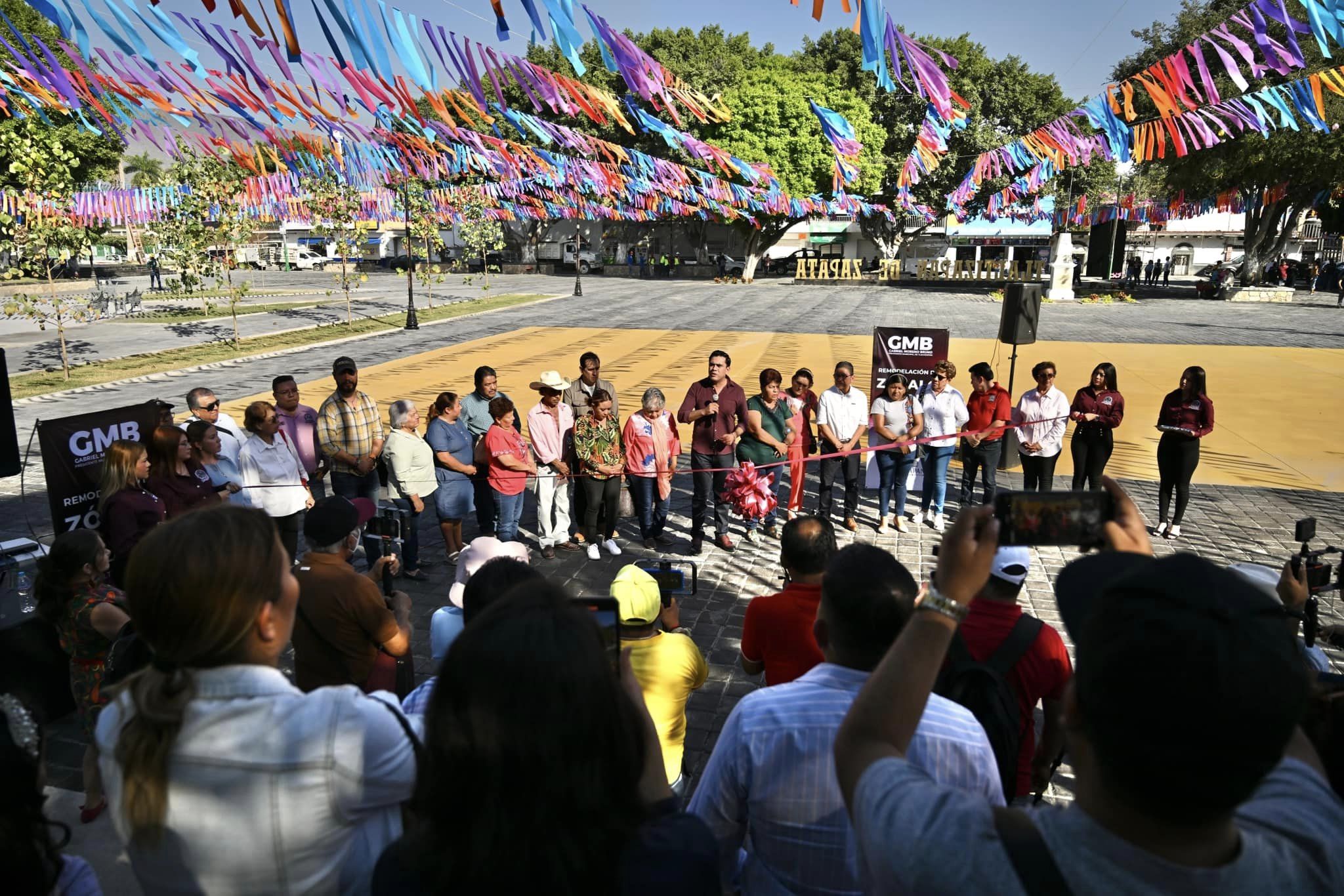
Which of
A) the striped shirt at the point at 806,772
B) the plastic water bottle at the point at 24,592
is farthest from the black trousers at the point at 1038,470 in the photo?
the plastic water bottle at the point at 24,592

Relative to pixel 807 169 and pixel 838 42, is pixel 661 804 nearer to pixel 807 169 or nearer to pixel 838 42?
pixel 807 169

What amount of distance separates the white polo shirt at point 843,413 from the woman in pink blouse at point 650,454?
1.66 meters

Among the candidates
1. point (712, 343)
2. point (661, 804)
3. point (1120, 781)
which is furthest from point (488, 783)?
point (712, 343)

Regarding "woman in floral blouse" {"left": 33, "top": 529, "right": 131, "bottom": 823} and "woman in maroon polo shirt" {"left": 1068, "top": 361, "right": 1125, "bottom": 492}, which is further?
"woman in maroon polo shirt" {"left": 1068, "top": 361, "right": 1125, "bottom": 492}

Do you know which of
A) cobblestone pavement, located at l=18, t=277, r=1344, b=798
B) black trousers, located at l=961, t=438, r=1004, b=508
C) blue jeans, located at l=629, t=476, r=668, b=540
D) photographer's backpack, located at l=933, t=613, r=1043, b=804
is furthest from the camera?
black trousers, located at l=961, t=438, r=1004, b=508

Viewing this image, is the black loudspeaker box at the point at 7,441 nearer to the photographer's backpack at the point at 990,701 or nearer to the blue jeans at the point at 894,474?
the photographer's backpack at the point at 990,701

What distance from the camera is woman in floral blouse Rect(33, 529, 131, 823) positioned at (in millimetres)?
4066

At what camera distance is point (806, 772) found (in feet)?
7.15

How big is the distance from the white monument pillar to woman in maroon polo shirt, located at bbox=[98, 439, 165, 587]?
1514 inches

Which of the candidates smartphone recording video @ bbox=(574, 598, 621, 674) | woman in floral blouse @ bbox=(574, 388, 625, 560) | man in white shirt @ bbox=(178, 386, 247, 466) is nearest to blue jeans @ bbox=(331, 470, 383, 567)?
man in white shirt @ bbox=(178, 386, 247, 466)

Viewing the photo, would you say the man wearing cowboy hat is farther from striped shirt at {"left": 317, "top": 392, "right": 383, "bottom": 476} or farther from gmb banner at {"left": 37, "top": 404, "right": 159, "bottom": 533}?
gmb banner at {"left": 37, "top": 404, "right": 159, "bottom": 533}

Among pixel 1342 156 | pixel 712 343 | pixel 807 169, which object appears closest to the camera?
pixel 712 343

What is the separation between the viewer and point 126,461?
5.62 m

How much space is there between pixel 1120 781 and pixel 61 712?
6060mm
